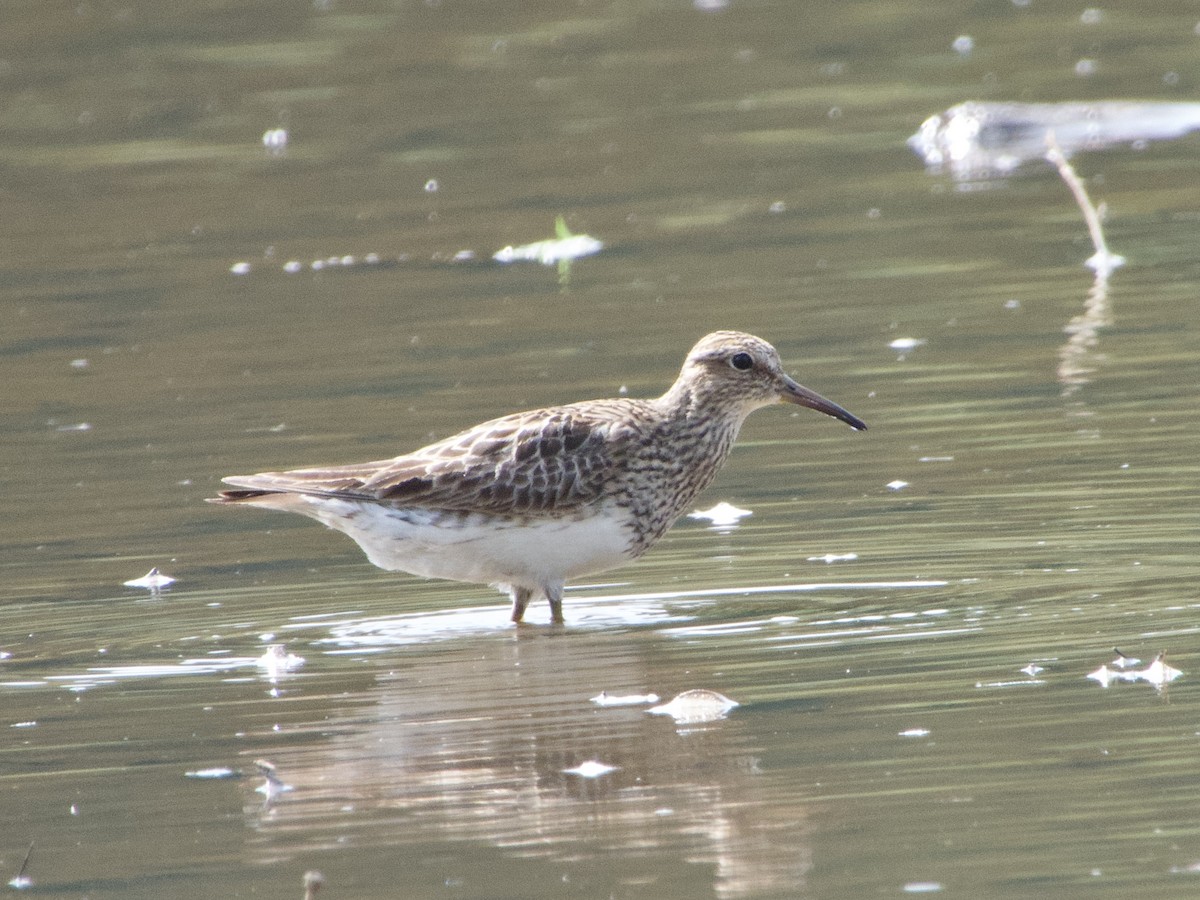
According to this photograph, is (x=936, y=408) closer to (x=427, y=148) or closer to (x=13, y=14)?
(x=427, y=148)

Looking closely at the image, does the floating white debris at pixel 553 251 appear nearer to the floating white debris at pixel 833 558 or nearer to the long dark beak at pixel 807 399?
the long dark beak at pixel 807 399

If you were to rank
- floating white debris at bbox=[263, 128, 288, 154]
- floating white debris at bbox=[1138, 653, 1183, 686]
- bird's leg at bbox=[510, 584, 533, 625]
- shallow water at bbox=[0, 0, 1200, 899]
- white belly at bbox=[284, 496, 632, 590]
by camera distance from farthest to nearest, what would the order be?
floating white debris at bbox=[263, 128, 288, 154]
bird's leg at bbox=[510, 584, 533, 625]
white belly at bbox=[284, 496, 632, 590]
floating white debris at bbox=[1138, 653, 1183, 686]
shallow water at bbox=[0, 0, 1200, 899]

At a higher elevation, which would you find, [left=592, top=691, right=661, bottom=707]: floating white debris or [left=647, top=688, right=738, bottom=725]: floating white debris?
[left=647, top=688, right=738, bottom=725]: floating white debris

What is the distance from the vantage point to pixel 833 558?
934 centimetres

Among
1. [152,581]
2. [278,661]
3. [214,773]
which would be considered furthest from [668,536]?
[214,773]

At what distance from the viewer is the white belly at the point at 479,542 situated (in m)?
9.09

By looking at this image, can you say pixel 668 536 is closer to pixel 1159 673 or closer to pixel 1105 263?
pixel 1159 673

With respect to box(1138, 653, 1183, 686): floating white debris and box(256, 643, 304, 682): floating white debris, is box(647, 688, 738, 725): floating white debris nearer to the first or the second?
box(1138, 653, 1183, 686): floating white debris

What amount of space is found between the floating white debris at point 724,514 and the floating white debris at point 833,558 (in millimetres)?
800

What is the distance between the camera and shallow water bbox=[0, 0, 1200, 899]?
6.18 meters

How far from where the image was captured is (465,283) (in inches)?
598

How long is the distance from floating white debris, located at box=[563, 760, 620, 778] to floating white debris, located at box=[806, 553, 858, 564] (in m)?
2.72

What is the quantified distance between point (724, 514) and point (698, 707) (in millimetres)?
3065

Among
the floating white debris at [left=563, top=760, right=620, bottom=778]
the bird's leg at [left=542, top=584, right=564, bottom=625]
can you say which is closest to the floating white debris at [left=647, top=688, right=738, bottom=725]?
the floating white debris at [left=563, top=760, right=620, bottom=778]
